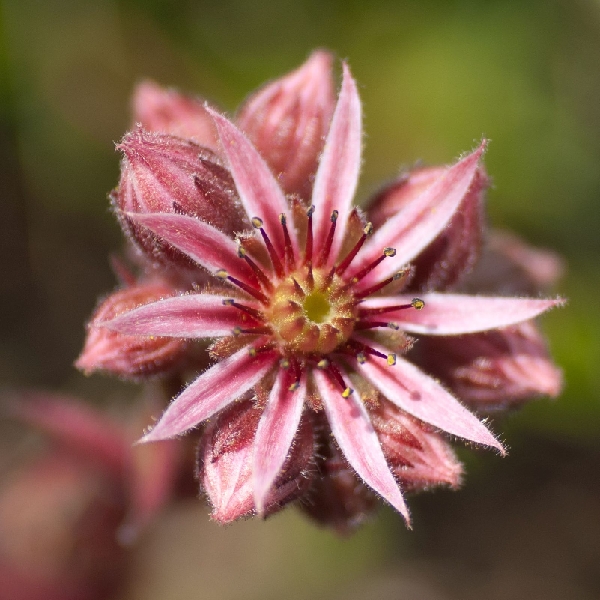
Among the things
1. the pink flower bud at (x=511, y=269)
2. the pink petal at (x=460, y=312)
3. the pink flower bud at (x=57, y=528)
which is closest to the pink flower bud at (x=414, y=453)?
the pink petal at (x=460, y=312)

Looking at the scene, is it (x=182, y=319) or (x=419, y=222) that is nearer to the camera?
(x=182, y=319)

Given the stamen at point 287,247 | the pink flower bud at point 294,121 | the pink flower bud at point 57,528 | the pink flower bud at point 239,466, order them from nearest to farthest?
the pink flower bud at point 239,466, the stamen at point 287,247, the pink flower bud at point 294,121, the pink flower bud at point 57,528

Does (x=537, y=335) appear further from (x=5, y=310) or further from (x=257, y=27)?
(x=5, y=310)

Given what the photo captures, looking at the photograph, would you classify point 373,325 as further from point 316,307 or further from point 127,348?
point 127,348

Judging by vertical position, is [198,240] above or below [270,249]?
above

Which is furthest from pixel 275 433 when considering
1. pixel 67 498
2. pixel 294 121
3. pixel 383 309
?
pixel 67 498

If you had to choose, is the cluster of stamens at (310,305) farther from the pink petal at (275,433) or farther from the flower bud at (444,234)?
the flower bud at (444,234)

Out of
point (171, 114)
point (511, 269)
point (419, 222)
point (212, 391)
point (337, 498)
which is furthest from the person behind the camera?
point (511, 269)
